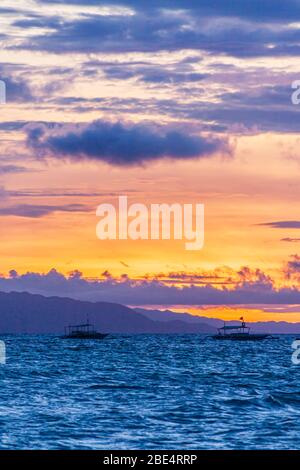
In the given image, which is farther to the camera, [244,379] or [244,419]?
[244,379]

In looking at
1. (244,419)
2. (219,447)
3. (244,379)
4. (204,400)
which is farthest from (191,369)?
(219,447)

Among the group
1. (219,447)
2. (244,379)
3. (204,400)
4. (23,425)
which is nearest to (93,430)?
(23,425)

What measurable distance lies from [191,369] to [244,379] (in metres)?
24.5

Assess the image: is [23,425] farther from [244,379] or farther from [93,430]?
[244,379]

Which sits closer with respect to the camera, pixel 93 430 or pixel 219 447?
pixel 219 447

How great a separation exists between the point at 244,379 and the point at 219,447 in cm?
6820
